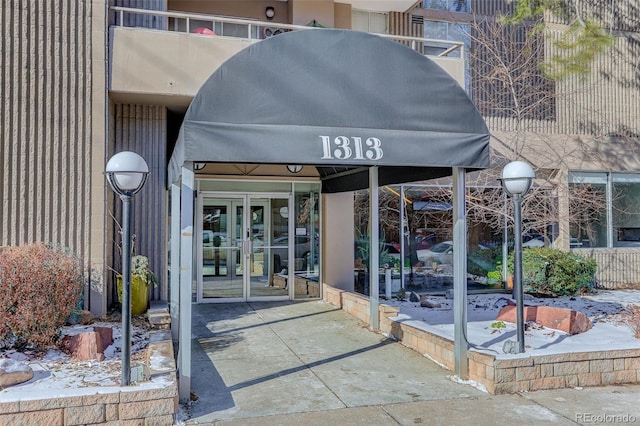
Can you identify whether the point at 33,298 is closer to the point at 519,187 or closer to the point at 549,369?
the point at 519,187

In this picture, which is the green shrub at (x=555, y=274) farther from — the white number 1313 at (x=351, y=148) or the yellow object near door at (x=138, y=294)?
the yellow object near door at (x=138, y=294)

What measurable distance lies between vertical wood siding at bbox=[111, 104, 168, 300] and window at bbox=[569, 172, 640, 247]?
9765mm

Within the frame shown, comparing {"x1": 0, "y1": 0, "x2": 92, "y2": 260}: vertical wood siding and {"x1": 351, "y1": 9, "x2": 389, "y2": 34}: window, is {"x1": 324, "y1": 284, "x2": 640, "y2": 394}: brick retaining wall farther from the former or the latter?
{"x1": 351, "y1": 9, "x2": 389, "y2": 34}: window

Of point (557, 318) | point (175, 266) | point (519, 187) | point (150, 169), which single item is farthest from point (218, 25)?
point (557, 318)

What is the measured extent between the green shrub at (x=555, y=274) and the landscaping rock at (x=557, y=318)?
350 cm

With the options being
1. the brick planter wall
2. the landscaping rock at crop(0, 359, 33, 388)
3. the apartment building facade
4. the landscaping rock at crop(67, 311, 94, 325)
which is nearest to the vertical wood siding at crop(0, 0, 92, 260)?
the apartment building facade

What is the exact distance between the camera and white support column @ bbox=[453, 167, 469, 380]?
622 centimetres

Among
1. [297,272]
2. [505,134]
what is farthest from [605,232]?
[297,272]

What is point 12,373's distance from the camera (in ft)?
16.1

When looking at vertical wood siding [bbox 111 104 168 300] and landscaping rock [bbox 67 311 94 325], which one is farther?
vertical wood siding [bbox 111 104 168 300]

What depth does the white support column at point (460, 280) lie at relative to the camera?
6223 millimetres

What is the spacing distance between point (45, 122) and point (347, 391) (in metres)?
6.05

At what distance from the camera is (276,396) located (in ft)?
18.3

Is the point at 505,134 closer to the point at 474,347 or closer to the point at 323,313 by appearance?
the point at 323,313
